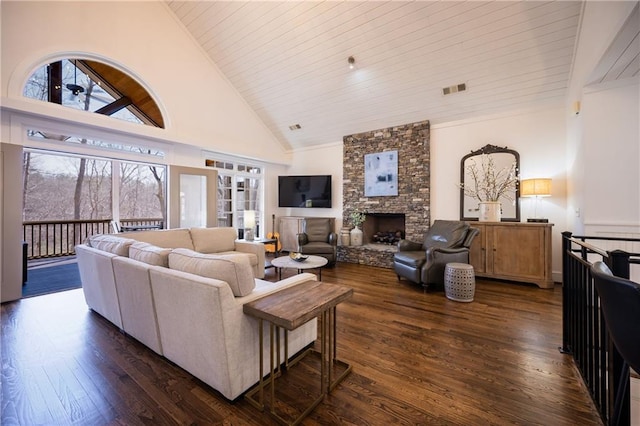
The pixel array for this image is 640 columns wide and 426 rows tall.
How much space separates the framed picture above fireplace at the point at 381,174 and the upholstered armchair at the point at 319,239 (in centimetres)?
111

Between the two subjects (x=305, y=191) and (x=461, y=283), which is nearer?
(x=461, y=283)

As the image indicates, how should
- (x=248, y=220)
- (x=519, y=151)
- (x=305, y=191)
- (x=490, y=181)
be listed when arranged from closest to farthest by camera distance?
(x=519, y=151) → (x=490, y=181) → (x=248, y=220) → (x=305, y=191)

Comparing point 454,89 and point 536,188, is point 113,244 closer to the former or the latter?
point 454,89

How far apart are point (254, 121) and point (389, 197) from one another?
3.56 meters

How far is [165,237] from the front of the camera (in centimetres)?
374

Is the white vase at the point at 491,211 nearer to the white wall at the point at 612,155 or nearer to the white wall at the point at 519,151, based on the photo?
the white wall at the point at 519,151

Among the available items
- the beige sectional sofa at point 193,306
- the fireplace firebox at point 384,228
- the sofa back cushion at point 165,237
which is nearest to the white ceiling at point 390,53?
the fireplace firebox at point 384,228

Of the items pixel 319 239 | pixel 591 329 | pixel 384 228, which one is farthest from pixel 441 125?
pixel 591 329

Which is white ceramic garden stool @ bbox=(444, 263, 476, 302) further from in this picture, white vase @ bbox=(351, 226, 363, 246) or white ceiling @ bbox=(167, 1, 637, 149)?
white ceiling @ bbox=(167, 1, 637, 149)

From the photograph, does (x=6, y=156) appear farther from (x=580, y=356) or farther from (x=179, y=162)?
(x=580, y=356)

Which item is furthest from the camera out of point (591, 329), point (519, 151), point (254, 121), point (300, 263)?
→ point (254, 121)

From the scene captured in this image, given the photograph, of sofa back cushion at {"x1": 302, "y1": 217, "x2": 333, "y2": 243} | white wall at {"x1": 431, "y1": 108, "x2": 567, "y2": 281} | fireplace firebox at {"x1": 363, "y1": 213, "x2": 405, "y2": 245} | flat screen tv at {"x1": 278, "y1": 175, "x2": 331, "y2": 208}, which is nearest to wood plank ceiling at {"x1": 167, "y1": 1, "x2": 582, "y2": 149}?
white wall at {"x1": 431, "y1": 108, "x2": 567, "y2": 281}

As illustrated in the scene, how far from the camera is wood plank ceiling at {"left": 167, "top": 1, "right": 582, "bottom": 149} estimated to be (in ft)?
10.7

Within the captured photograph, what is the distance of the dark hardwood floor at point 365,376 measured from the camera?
1450 mm
